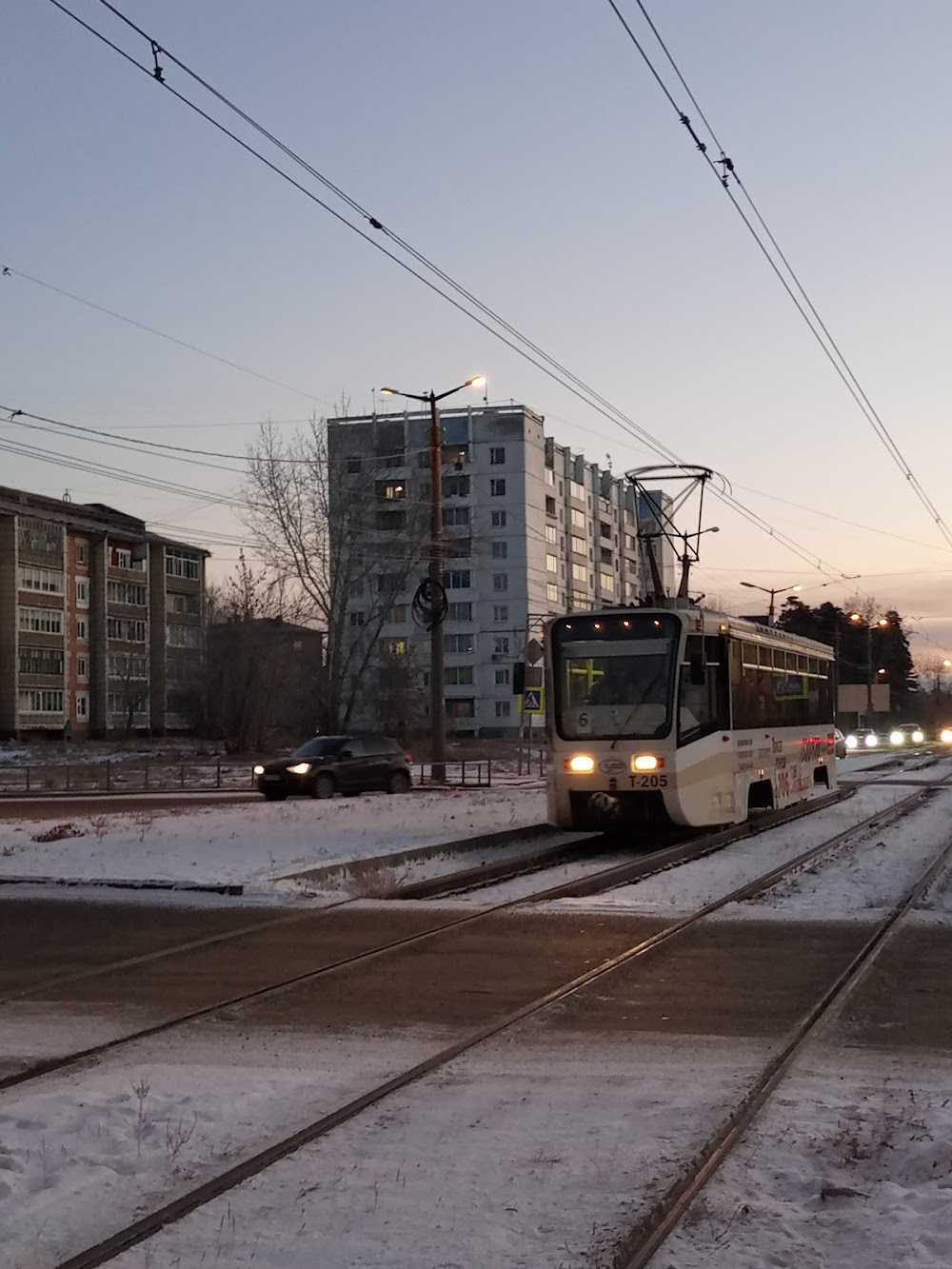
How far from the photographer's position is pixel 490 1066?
779 centimetres

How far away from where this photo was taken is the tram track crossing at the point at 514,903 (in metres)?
8.23

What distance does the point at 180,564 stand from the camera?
105 m

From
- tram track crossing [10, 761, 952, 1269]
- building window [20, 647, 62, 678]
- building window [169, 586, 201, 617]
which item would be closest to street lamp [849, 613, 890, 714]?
building window [169, 586, 201, 617]

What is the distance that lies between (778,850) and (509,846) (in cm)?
419

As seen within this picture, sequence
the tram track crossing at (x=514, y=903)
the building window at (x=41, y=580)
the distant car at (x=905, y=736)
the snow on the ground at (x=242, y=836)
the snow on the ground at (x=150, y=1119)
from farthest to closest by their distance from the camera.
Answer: the building window at (x=41, y=580)
the distant car at (x=905, y=736)
the snow on the ground at (x=242, y=836)
the tram track crossing at (x=514, y=903)
the snow on the ground at (x=150, y=1119)

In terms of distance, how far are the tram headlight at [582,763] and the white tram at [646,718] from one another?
1 cm

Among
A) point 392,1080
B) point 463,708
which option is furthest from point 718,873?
point 463,708

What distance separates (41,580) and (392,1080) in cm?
8801

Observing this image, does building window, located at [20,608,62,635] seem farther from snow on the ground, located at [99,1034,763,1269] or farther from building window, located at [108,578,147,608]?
snow on the ground, located at [99,1034,763,1269]

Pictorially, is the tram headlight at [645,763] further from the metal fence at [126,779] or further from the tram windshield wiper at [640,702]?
the metal fence at [126,779]

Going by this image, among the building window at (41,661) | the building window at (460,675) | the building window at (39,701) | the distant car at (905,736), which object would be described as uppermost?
the building window at (41,661)

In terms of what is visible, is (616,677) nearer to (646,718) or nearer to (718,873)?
(646,718)

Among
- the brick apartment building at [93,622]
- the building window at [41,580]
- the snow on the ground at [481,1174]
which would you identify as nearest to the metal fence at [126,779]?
the brick apartment building at [93,622]

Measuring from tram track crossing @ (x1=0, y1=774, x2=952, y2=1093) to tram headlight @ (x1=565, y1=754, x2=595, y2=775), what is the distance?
1.49 m
